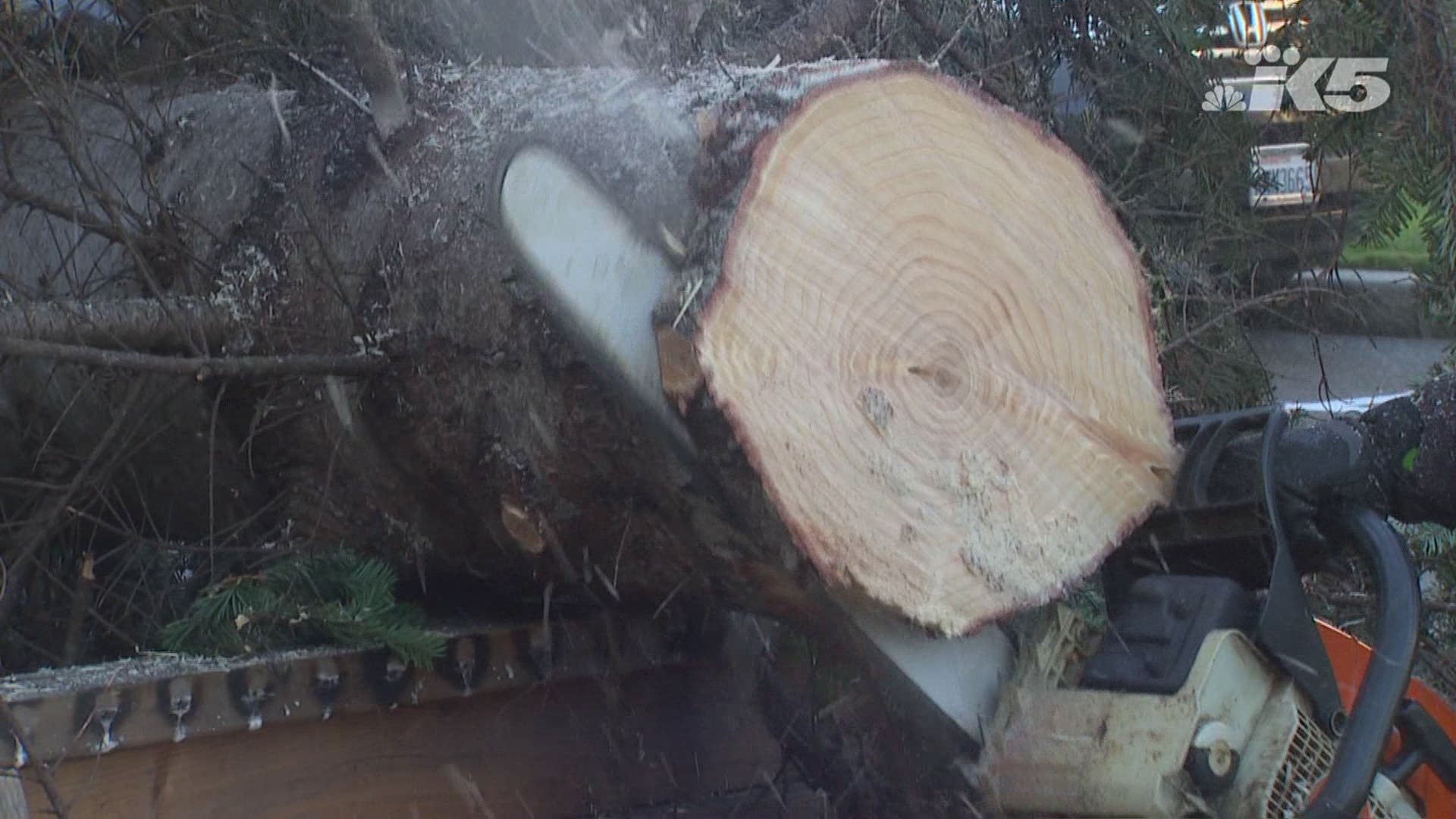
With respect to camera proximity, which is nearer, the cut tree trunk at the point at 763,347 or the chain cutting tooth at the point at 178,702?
the cut tree trunk at the point at 763,347

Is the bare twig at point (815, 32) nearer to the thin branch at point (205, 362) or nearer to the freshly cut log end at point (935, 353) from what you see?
the freshly cut log end at point (935, 353)

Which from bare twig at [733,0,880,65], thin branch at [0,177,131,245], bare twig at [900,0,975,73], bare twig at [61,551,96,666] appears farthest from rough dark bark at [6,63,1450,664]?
bare twig at [900,0,975,73]

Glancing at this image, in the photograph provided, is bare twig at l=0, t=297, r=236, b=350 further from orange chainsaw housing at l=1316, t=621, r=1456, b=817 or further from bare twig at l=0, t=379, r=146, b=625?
orange chainsaw housing at l=1316, t=621, r=1456, b=817

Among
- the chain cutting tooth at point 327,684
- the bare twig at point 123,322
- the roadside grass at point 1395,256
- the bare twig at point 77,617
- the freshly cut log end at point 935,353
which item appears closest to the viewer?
the freshly cut log end at point 935,353

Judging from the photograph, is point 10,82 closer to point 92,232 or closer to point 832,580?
point 92,232

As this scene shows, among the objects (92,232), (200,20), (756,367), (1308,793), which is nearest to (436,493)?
(756,367)

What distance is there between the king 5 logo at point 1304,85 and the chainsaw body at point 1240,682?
1576 millimetres

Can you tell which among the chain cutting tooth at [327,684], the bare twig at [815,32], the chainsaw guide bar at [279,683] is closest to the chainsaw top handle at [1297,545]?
the chainsaw guide bar at [279,683]

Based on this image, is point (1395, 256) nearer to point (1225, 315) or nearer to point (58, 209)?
point (1225, 315)

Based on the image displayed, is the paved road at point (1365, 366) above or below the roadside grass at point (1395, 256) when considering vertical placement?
below

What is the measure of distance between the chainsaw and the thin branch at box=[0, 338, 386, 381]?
0.43 meters

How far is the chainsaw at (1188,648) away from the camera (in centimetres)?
191

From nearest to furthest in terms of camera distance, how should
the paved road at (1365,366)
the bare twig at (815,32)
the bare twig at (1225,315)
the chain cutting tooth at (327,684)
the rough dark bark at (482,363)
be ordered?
the rough dark bark at (482,363)
the chain cutting tooth at (327,684)
the bare twig at (1225,315)
the bare twig at (815,32)
the paved road at (1365,366)

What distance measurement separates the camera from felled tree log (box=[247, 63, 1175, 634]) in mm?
1870
